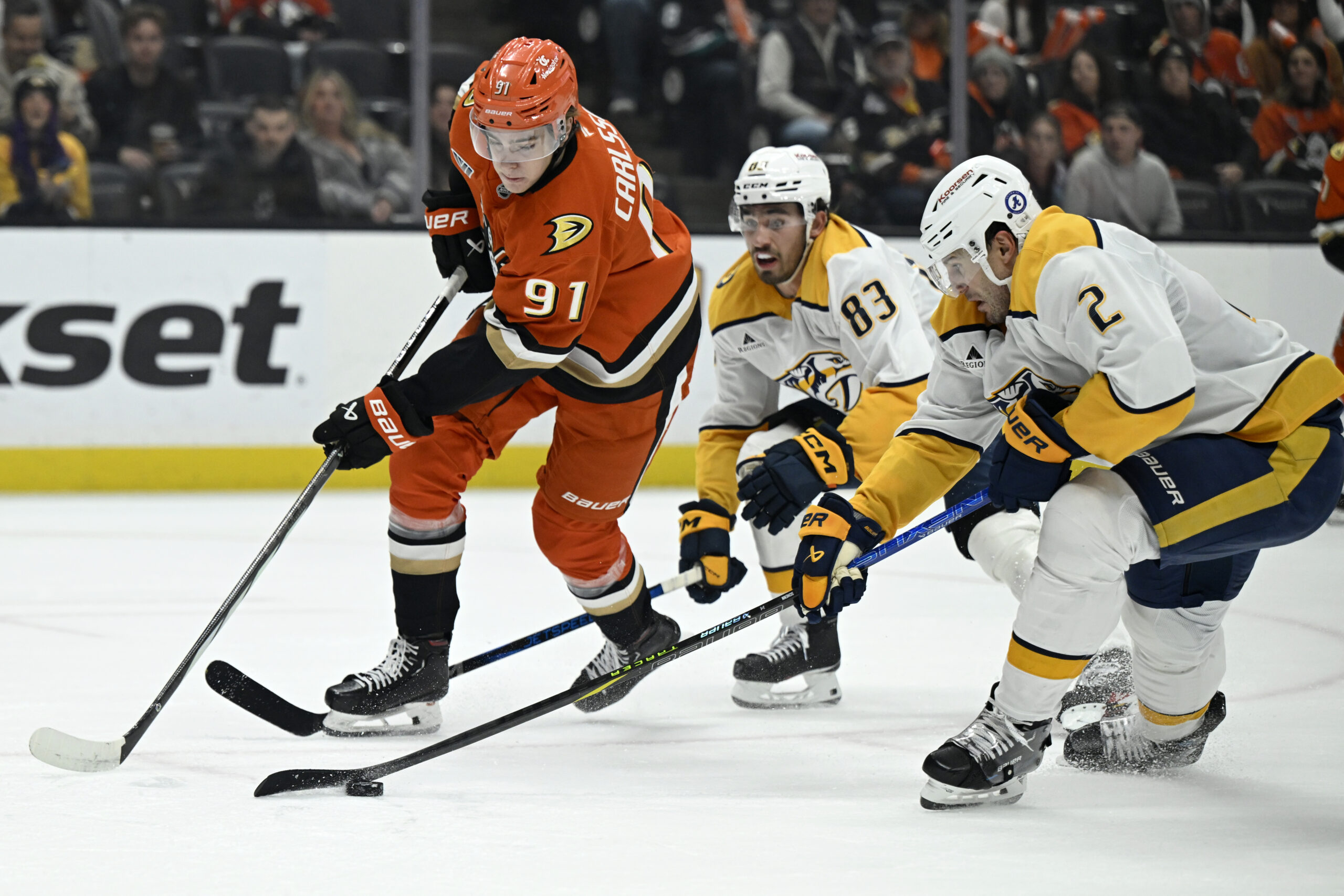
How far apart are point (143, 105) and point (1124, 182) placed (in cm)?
412

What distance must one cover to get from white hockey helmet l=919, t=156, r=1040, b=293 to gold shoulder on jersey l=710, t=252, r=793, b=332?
34.4 inches

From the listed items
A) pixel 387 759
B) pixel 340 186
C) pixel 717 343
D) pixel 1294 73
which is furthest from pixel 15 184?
pixel 1294 73

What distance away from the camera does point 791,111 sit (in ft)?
22.6

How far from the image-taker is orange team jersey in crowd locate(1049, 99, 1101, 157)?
22.7 ft

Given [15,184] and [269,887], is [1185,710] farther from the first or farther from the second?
[15,184]

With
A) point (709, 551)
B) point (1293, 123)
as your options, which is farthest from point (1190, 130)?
point (709, 551)

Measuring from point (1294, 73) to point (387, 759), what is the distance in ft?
19.4

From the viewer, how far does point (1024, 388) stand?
2.45 m

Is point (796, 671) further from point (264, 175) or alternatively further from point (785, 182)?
point (264, 175)

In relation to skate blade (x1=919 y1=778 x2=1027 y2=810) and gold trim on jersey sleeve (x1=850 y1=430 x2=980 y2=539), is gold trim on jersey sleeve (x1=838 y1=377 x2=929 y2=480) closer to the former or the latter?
gold trim on jersey sleeve (x1=850 y1=430 x2=980 y2=539)

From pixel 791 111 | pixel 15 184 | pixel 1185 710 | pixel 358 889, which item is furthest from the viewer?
pixel 791 111

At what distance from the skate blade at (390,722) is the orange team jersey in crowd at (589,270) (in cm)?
64

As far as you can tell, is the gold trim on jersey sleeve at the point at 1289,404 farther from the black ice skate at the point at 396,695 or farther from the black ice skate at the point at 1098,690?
the black ice skate at the point at 396,695

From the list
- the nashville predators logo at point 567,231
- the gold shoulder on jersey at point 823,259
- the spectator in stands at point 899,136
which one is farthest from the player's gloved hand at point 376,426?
the spectator in stands at point 899,136
